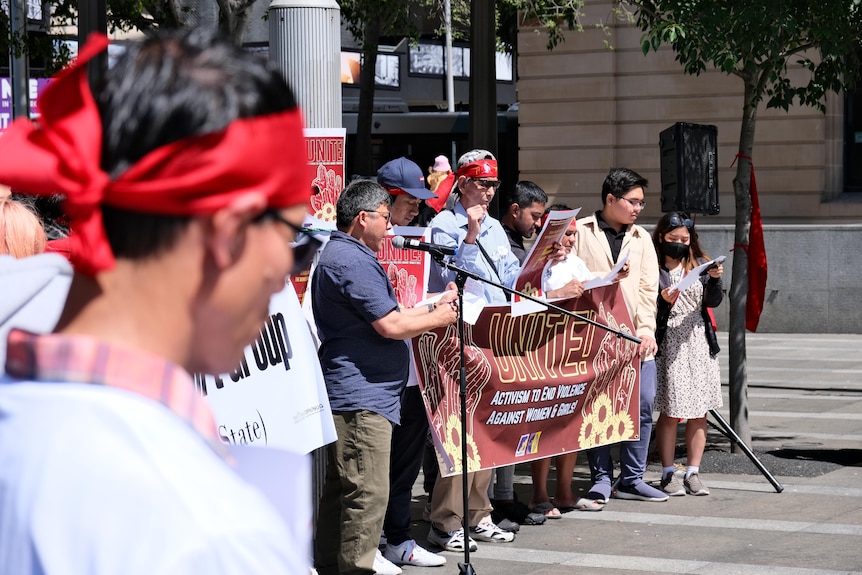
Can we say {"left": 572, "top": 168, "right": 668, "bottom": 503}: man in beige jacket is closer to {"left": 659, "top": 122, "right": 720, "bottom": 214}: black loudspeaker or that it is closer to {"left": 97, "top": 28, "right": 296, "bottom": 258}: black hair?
{"left": 659, "top": 122, "right": 720, "bottom": 214}: black loudspeaker

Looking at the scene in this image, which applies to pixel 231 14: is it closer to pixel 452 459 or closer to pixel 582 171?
pixel 582 171

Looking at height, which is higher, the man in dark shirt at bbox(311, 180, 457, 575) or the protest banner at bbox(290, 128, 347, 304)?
the protest banner at bbox(290, 128, 347, 304)

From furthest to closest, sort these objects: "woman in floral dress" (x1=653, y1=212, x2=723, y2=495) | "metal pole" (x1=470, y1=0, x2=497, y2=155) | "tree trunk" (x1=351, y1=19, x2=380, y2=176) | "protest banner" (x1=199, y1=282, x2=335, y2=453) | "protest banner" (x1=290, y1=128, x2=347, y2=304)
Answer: "tree trunk" (x1=351, y1=19, x2=380, y2=176), "metal pole" (x1=470, y1=0, x2=497, y2=155), "woman in floral dress" (x1=653, y1=212, x2=723, y2=495), "protest banner" (x1=290, y1=128, x2=347, y2=304), "protest banner" (x1=199, y1=282, x2=335, y2=453)

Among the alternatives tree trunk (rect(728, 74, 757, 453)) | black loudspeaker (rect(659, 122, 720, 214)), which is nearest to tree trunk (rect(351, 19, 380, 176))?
black loudspeaker (rect(659, 122, 720, 214))

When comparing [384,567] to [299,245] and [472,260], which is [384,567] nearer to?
[472,260]

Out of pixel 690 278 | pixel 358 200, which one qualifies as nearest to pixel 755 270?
pixel 690 278

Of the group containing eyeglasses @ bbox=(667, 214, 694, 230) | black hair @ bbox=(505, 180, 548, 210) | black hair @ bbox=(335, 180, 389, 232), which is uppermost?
black hair @ bbox=(335, 180, 389, 232)

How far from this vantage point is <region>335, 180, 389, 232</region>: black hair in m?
6.03

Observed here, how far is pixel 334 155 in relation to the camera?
6383mm

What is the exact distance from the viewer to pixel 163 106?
3.58 feet

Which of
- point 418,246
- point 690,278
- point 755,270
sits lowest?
point 755,270

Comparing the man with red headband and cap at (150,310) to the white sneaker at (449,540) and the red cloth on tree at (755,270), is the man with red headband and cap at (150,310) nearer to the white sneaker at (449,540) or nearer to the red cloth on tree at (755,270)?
the white sneaker at (449,540)

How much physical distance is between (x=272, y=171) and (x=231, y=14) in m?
17.6

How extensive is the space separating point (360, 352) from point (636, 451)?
2900mm
